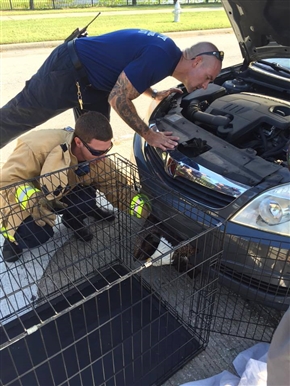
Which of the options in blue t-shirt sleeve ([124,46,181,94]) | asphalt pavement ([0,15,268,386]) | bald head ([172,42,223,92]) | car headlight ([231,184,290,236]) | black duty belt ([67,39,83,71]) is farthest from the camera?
black duty belt ([67,39,83,71])

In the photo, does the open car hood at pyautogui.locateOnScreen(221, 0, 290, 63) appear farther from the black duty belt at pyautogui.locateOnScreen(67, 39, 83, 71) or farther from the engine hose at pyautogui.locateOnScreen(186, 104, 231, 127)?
the black duty belt at pyautogui.locateOnScreen(67, 39, 83, 71)

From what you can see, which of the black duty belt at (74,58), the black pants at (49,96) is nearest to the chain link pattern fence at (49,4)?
the black pants at (49,96)

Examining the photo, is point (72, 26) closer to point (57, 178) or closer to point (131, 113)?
point (131, 113)

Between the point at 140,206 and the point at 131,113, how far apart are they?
677 mm

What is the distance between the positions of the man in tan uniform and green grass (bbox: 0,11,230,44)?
7642 millimetres

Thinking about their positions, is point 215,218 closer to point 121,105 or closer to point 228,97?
point 121,105

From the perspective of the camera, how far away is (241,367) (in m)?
1.97

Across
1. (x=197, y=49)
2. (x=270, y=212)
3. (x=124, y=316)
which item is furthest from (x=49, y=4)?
(x=270, y=212)

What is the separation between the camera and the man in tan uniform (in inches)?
90.6

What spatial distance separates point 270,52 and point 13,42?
7.58 m

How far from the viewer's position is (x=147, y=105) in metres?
5.48

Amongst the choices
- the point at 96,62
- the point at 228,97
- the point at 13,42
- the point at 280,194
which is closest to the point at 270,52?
the point at 228,97

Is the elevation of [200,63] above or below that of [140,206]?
above

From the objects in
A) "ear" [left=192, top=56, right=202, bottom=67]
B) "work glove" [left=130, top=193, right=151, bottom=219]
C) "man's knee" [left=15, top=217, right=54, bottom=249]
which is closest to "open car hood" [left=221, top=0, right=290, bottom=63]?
"ear" [left=192, top=56, right=202, bottom=67]
